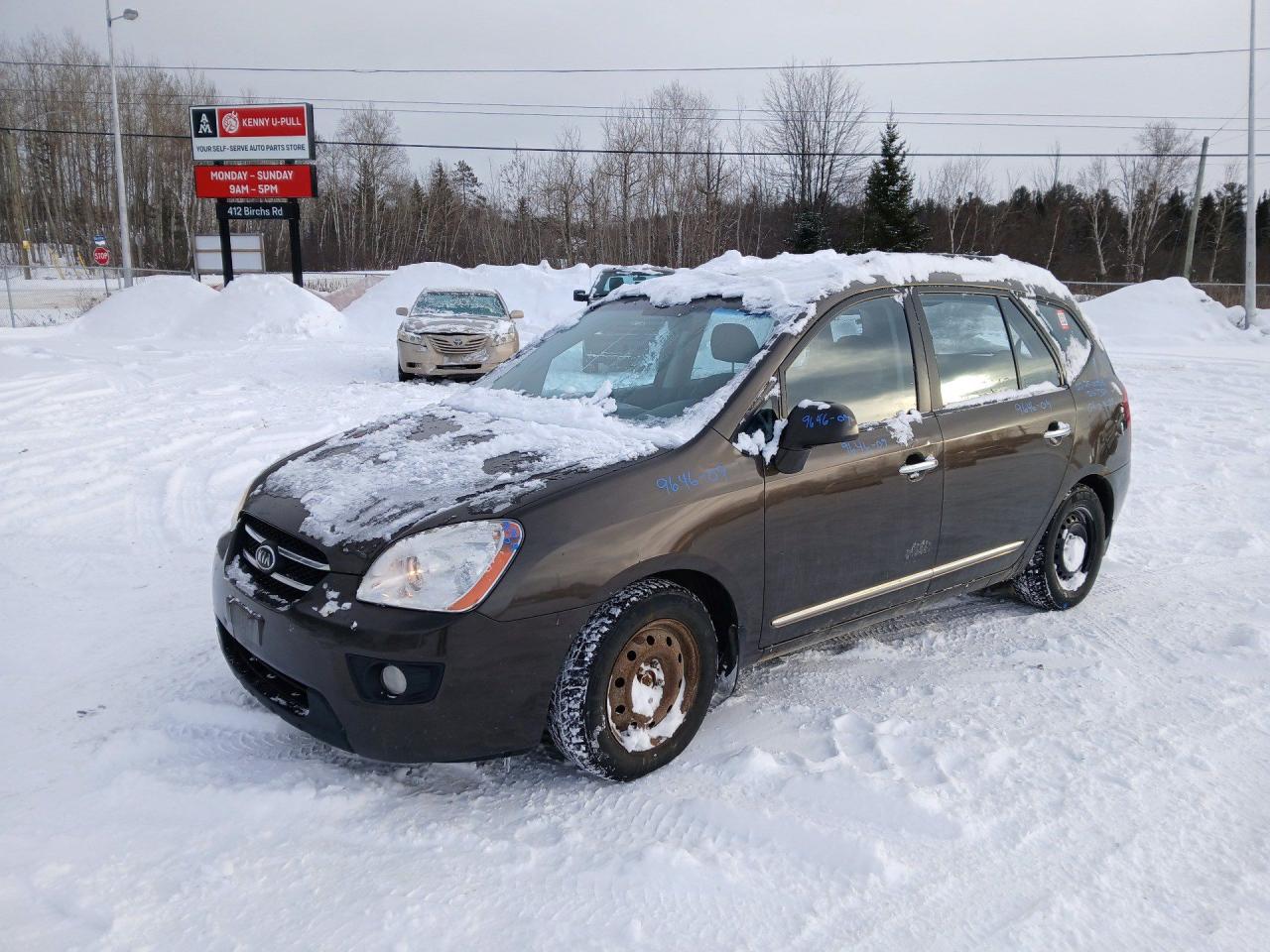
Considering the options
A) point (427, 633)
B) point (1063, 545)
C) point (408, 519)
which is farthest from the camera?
point (1063, 545)

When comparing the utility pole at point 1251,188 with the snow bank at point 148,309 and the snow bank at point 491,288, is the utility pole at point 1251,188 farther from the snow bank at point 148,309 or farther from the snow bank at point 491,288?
the snow bank at point 148,309

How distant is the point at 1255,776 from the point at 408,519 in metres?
2.99

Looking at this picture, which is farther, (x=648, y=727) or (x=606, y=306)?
(x=606, y=306)

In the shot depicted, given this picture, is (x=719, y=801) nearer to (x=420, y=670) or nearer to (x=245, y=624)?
(x=420, y=670)

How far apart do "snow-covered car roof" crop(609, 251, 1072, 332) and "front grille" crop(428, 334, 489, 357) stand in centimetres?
906

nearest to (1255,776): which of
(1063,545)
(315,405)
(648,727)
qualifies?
(1063,545)

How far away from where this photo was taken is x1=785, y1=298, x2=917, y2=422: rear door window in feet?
11.4

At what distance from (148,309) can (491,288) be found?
31.5 feet

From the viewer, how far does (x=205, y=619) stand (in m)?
4.21

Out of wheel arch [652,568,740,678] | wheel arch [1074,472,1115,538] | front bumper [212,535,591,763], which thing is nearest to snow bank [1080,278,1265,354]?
wheel arch [1074,472,1115,538]

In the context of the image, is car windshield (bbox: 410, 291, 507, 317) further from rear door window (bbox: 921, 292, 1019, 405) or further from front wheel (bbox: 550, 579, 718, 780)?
front wheel (bbox: 550, 579, 718, 780)

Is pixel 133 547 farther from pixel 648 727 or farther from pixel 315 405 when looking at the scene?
pixel 315 405

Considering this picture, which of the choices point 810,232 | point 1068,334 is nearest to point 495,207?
point 810,232

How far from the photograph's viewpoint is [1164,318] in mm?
23766
